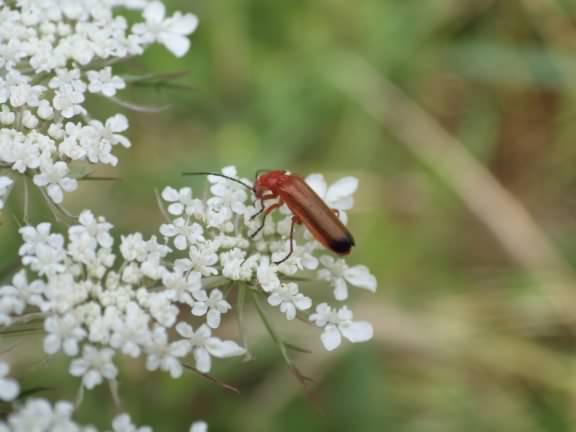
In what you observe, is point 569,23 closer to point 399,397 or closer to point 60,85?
point 399,397

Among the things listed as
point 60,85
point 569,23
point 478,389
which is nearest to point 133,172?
point 60,85

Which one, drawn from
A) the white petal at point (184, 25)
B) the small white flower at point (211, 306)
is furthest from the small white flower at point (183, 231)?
the white petal at point (184, 25)

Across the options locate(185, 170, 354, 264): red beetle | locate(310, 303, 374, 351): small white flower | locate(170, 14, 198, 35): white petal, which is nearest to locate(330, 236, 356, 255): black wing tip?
locate(185, 170, 354, 264): red beetle

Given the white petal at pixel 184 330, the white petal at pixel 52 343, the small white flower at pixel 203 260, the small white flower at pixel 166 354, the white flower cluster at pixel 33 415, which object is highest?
the small white flower at pixel 203 260

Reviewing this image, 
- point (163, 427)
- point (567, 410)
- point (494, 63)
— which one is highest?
point (494, 63)

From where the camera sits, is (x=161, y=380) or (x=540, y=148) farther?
(x=540, y=148)

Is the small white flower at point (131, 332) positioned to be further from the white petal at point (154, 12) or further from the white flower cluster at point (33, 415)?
the white petal at point (154, 12)

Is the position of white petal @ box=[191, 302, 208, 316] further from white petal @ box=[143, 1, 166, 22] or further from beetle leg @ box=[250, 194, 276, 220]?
white petal @ box=[143, 1, 166, 22]
